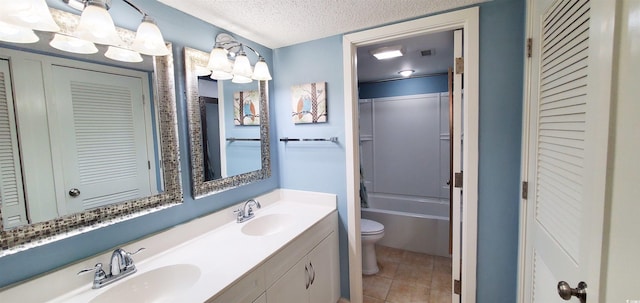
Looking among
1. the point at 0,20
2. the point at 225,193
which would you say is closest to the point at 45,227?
the point at 0,20

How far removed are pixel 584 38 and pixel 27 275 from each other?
6.94 ft

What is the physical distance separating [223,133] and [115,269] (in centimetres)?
96

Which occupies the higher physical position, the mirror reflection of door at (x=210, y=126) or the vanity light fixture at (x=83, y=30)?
the vanity light fixture at (x=83, y=30)

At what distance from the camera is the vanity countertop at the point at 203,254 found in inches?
38.9

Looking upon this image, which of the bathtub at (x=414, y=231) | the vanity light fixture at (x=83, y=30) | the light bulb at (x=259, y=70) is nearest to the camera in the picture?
the vanity light fixture at (x=83, y=30)

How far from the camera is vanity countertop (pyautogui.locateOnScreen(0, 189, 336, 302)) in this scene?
99 centimetres

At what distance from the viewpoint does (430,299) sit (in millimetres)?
2146

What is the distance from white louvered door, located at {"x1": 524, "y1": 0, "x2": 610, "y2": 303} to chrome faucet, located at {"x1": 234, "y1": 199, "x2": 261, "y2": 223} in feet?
5.37

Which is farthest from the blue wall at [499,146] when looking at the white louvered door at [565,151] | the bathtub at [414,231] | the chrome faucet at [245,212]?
the chrome faucet at [245,212]

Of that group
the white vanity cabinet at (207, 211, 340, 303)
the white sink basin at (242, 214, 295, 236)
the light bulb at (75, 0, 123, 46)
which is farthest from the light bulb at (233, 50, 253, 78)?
the white vanity cabinet at (207, 211, 340, 303)

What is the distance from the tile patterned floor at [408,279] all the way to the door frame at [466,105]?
55 centimetres

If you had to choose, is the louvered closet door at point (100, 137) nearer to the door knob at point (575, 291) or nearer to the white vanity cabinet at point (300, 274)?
the white vanity cabinet at point (300, 274)

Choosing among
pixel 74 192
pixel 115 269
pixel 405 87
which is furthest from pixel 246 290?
pixel 405 87

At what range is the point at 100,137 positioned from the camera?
115cm
